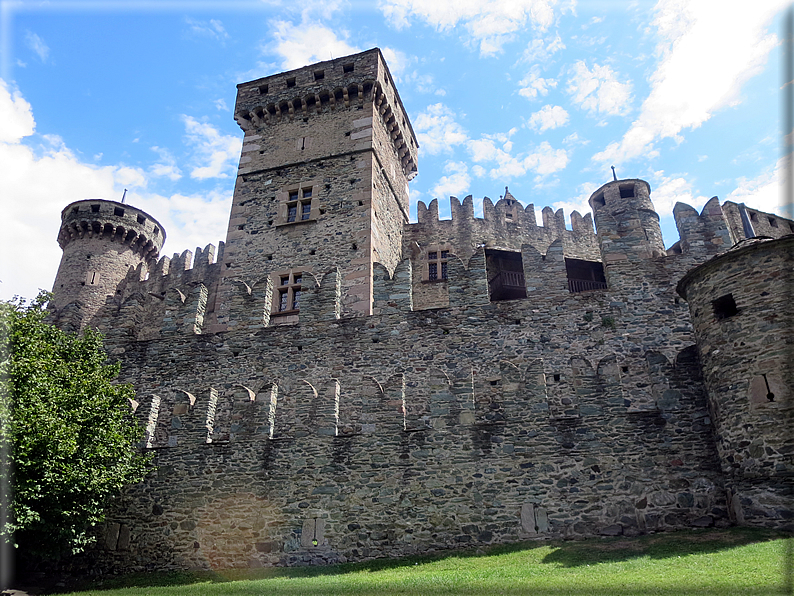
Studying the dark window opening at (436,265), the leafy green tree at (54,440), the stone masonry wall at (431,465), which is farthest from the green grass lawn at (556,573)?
→ the dark window opening at (436,265)

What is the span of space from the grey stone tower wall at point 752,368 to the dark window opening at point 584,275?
40.1 ft

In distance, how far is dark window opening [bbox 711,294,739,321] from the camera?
34.1 ft

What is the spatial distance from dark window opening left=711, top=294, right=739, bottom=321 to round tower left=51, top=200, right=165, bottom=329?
26409 millimetres

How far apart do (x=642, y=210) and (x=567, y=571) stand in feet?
34.7

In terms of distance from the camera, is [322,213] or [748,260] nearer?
[748,260]

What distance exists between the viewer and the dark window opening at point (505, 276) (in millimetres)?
22750

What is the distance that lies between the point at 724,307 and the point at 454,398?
507 cm

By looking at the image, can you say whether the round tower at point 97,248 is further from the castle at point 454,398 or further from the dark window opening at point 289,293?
the dark window opening at point 289,293

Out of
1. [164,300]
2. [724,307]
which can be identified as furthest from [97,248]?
[724,307]

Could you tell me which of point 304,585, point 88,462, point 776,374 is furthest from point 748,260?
point 88,462

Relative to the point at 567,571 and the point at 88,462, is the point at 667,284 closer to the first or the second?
the point at 567,571

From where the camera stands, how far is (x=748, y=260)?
10.2 m

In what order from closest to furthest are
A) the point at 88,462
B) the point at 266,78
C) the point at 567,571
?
the point at 567,571, the point at 88,462, the point at 266,78

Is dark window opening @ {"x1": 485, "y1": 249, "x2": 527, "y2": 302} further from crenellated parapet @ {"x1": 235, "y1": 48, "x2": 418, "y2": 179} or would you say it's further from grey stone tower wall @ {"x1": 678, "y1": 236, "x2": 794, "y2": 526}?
grey stone tower wall @ {"x1": 678, "y1": 236, "x2": 794, "y2": 526}
